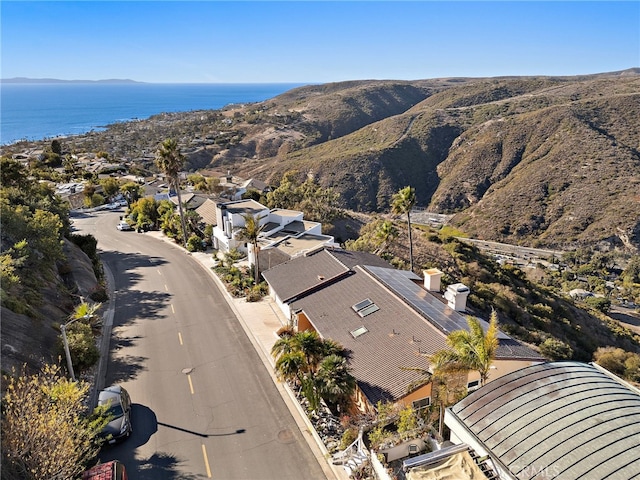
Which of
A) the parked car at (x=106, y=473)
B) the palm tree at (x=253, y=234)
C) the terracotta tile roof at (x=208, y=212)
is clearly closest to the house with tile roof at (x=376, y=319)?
the palm tree at (x=253, y=234)

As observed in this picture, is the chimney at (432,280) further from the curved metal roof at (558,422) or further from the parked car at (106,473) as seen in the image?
the parked car at (106,473)

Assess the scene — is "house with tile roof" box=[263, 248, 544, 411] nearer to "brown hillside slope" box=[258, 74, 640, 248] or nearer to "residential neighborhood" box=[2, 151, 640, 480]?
"residential neighborhood" box=[2, 151, 640, 480]

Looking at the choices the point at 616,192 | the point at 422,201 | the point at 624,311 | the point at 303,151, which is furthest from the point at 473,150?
the point at 624,311

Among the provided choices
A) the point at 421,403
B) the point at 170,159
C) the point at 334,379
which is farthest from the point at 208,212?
the point at 421,403

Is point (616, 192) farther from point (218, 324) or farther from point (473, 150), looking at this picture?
point (218, 324)

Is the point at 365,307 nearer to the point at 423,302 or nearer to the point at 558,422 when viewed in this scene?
the point at 423,302

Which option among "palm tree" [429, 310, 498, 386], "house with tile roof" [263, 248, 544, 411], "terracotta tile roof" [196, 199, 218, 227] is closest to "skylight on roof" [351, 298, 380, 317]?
"house with tile roof" [263, 248, 544, 411]
